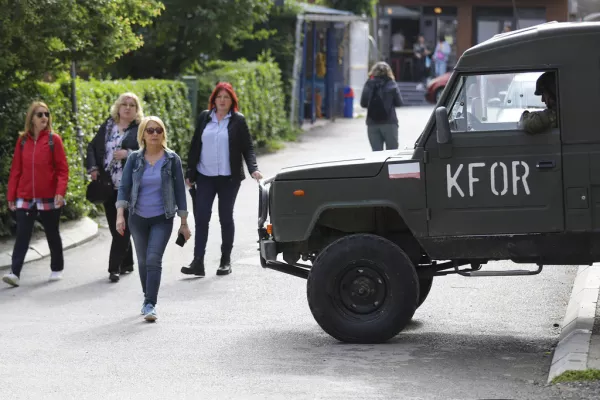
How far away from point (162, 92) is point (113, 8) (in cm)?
528

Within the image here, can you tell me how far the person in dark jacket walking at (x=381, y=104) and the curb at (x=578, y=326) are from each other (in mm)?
6536

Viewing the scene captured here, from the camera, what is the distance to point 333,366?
8352mm

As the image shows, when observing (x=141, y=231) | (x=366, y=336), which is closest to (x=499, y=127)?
(x=366, y=336)

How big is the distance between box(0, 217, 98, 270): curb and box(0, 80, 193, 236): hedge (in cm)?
19

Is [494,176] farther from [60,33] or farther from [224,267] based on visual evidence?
[60,33]

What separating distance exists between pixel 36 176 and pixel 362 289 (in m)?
4.64

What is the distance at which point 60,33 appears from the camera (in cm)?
1380

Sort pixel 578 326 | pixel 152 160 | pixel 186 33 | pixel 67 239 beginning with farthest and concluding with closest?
pixel 186 33 → pixel 67 239 → pixel 152 160 → pixel 578 326

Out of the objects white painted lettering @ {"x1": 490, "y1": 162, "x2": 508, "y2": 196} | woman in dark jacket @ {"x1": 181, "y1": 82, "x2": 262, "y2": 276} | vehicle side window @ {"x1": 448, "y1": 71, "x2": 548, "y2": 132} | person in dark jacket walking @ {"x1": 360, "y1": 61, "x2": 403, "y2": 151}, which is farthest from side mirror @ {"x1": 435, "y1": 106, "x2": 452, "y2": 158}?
person in dark jacket walking @ {"x1": 360, "y1": 61, "x2": 403, "y2": 151}

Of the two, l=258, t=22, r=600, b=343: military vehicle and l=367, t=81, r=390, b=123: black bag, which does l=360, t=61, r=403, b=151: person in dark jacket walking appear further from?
l=258, t=22, r=600, b=343: military vehicle

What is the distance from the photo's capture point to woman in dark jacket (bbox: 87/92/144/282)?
12.4 metres

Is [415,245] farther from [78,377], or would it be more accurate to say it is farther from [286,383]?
[78,377]

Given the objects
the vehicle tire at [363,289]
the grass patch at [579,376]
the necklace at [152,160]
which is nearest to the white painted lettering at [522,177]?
the vehicle tire at [363,289]

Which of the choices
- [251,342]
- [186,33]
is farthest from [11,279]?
[186,33]
